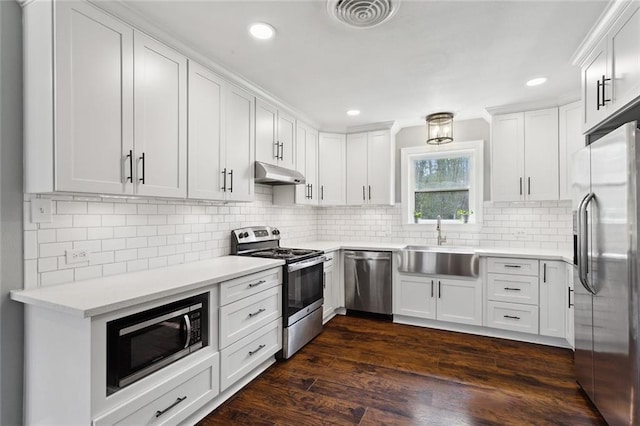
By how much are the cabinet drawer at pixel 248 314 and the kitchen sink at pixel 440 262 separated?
1.68 m

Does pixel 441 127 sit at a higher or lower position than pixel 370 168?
higher

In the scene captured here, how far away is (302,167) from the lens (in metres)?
3.97

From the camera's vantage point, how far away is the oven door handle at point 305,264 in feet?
9.50

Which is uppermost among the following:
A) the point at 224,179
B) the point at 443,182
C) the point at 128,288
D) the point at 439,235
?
the point at 443,182

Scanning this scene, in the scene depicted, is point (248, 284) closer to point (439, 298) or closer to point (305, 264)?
point (305, 264)

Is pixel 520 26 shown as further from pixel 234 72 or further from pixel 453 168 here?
pixel 453 168

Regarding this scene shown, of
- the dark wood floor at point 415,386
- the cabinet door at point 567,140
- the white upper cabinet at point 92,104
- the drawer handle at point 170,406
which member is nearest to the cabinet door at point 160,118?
the white upper cabinet at point 92,104

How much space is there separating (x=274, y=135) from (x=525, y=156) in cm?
279

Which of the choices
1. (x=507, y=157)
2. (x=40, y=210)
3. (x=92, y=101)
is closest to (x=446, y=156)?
(x=507, y=157)

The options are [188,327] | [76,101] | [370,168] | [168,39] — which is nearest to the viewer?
[76,101]

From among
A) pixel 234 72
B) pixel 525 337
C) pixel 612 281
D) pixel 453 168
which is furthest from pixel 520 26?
pixel 525 337

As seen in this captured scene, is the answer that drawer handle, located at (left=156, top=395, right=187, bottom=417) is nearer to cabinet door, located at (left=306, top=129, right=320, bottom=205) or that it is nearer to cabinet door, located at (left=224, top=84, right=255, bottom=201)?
cabinet door, located at (left=224, top=84, right=255, bottom=201)

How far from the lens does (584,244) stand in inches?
80.4

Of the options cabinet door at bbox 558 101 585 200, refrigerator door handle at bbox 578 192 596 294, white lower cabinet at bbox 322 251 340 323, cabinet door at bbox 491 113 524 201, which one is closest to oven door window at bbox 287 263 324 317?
white lower cabinet at bbox 322 251 340 323
